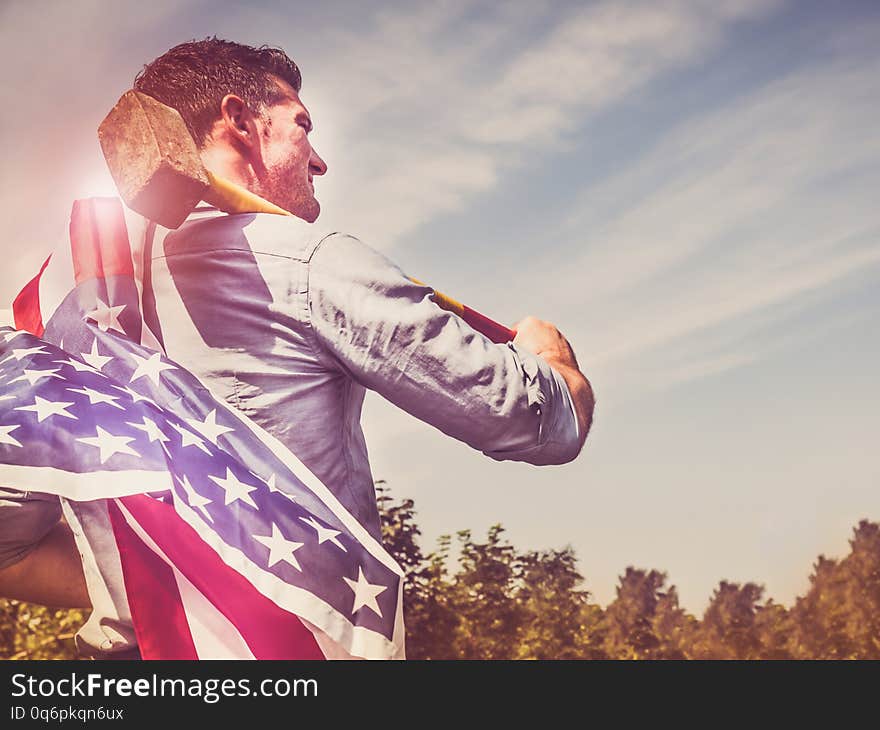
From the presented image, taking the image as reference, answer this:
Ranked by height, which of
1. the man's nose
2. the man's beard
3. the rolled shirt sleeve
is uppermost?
the man's nose

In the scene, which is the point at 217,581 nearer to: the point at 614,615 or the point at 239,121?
the point at 239,121

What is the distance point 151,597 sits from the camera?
57.7 inches

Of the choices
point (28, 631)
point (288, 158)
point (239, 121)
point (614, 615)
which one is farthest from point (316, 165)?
point (614, 615)

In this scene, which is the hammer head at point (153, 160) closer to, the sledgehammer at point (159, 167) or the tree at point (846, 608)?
the sledgehammer at point (159, 167)

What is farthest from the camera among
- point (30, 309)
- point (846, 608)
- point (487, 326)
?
point (846, 608)

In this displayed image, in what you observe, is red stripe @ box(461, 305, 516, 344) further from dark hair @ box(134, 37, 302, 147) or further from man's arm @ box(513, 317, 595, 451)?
dark hair @ box(134, 37, 302, 147)

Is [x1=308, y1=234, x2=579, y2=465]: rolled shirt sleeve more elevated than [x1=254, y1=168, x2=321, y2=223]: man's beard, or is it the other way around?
[x1=254, y1=168, x2=321, y2=223]: man's beard

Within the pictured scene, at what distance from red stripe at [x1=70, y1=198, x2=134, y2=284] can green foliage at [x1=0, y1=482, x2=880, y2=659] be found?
4.71 metres

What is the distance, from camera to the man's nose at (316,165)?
2008 millimetres

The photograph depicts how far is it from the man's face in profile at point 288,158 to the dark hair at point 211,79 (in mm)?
32

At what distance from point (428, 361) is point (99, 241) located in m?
0.70

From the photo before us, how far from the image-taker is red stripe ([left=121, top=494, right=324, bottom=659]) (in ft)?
4.85

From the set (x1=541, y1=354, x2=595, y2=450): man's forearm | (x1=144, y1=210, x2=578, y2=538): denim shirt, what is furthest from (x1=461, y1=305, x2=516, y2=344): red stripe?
(x1=144, y1=210, x2=578, y2=538): denim shirt
